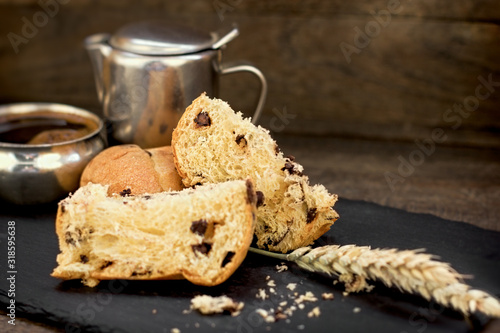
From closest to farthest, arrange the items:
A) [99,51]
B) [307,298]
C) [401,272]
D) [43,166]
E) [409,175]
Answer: [401,272]
[307,298]
[43,166]
[99,51]
[409,175]

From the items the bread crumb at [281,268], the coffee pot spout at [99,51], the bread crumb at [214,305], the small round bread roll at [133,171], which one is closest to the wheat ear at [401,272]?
the bread crumb at [281,268]

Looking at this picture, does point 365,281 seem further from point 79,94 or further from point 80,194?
point 79,94

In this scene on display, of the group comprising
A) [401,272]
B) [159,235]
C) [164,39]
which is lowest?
[159,235]

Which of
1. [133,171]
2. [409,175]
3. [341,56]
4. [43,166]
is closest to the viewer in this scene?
[133,171]

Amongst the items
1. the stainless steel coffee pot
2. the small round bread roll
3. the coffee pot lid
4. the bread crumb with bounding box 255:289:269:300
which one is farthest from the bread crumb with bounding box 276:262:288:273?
the coffee pot lid

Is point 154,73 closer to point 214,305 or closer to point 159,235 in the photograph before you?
point 159,235

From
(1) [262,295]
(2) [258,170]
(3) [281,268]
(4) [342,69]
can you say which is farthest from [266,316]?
(4) [342,69]

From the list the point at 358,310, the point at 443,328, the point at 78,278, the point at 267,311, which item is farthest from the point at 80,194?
the point at 443,328
